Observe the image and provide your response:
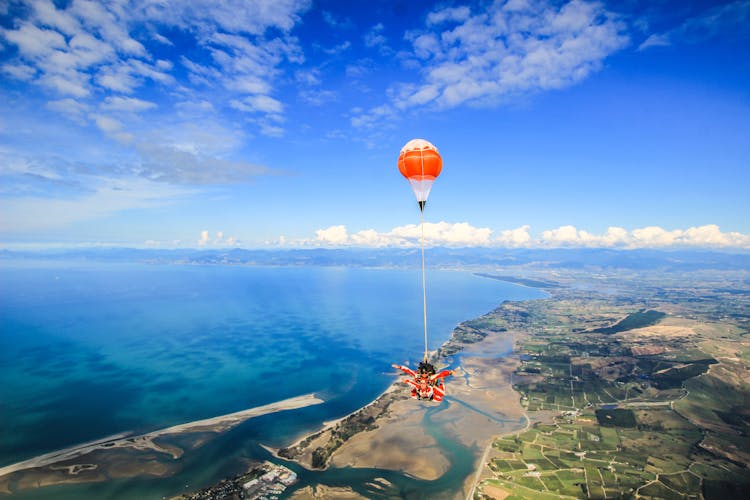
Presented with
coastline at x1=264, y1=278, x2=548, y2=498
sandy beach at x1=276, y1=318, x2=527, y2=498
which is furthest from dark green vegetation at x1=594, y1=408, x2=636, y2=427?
sandy beach at x1=276, y1=318, x2=527, y2=498

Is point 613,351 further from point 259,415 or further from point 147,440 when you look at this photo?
point 147,440

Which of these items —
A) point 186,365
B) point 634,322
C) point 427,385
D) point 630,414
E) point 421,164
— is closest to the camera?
point 427,385

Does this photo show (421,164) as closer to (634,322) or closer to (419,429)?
(419,429)

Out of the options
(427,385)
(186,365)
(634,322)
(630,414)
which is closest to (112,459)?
(186,365)

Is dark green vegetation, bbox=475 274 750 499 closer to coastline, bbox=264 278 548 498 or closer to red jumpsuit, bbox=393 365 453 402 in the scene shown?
coastline, bbox=264 278 548 498

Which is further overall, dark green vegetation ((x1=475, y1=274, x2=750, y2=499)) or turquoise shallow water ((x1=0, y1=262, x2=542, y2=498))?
turquoise shallow water ((x1=0, y1=262, x2=542, y2=498))
